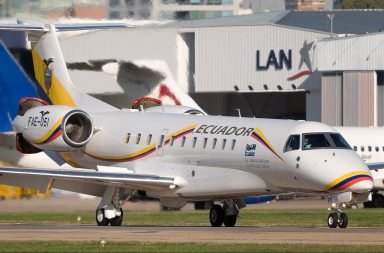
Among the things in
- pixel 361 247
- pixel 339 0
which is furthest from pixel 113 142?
pixel 339 0

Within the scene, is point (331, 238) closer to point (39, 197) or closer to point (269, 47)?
point (39, 197)

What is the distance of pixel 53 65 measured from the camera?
34.0 metres

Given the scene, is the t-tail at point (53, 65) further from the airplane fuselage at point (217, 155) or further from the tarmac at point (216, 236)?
the tarmac at point (216, 236)

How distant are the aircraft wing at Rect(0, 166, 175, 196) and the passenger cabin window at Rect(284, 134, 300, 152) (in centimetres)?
441

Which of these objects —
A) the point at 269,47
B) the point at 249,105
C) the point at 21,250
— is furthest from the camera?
the point at 249,105

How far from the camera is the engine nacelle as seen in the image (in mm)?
29719

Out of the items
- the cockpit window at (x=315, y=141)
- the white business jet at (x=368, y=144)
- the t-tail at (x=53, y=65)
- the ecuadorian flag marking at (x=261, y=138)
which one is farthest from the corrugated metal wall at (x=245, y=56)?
the cockpit window at (x=315, y=141)

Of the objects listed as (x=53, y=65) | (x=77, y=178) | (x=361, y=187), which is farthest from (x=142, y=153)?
(x=361, y=187)

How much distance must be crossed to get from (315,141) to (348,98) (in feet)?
90.8

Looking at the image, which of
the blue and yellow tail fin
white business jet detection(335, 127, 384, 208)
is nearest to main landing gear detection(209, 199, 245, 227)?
the blue and yellow tail fin

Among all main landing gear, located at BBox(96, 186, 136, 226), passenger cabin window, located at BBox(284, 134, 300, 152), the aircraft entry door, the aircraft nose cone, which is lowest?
main landing gear, located at BBox(96, 186, 136, 226)

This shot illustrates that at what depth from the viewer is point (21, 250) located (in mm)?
18438

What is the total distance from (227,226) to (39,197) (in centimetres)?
931

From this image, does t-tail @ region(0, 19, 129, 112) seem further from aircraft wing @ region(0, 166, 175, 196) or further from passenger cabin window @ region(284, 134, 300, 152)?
passenger cabin window @ region(284, 134, 300, 152)
